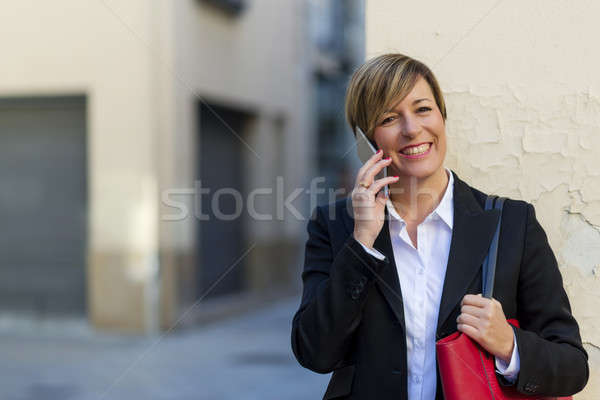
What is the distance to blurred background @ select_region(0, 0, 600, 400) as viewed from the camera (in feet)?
7.12

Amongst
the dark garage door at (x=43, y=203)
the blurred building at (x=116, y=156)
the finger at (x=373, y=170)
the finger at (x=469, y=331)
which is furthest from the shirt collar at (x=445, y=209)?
the dark garage door at (x=43, y=203)

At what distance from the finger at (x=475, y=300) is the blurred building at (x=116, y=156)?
6.83 meters

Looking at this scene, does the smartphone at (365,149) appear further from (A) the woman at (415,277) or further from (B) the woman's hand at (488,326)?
(B) the woman's hand at (488,326)

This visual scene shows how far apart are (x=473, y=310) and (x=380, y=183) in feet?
1.34

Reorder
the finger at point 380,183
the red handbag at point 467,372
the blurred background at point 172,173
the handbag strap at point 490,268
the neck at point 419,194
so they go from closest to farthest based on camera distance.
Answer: the red handbag at point 467,372
the handbag strap at point 490,268
the finger at point 380,183
the neck at point 419,194
the blurred background at point 172,173

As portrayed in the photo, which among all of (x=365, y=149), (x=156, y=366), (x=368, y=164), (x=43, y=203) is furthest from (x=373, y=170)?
(x=43, y=203)

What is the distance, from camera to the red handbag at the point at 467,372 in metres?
1.57

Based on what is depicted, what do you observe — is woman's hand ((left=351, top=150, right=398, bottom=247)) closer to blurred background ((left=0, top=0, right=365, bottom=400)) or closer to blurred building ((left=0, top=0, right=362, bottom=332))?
blurred background ((left=0, top=0, right=365, bottom=400))

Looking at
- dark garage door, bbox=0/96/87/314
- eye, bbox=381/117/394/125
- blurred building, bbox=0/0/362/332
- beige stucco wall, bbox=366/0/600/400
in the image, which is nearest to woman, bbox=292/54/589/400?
eye, bbox=381/117/394/125

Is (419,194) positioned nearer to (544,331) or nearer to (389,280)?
(389,280)

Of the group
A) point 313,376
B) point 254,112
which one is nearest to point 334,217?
point 313,376

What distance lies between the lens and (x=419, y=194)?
195 cm

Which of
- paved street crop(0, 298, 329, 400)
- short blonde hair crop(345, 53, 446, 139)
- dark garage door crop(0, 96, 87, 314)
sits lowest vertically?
paved street crop(0, 298, 329, 400)

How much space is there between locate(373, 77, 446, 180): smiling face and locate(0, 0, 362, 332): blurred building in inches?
258
